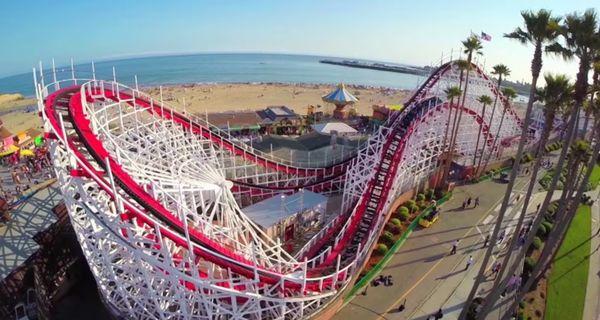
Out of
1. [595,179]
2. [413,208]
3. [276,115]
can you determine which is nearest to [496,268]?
[413,208]

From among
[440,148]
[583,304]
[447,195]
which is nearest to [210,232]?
[583,304]

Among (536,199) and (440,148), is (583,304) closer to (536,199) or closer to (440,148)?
(536,199)

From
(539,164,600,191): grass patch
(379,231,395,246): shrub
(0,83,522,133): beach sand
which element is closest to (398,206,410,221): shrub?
(379,231,395,246): shrub

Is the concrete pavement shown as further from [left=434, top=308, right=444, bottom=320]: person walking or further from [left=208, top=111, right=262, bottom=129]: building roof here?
[left=208, top=111, right=262, bottom=129]: building roof

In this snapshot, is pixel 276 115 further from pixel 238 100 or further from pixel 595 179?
pixel 238 100

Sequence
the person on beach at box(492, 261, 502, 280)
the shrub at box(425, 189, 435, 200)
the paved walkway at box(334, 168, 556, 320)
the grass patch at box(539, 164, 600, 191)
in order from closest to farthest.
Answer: the paved walkway at box(334, 168, 556, 320) → the person on beach at box(492, 261, 502, 280) → the shrub at box(425, 189, 435, 200) → the grass patch at box(539, 164, 600, 191)

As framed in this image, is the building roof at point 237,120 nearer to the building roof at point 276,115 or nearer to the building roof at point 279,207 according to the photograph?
the building roof at point 276,115
